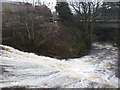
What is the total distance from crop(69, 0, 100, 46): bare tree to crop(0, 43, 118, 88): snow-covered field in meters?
1.23

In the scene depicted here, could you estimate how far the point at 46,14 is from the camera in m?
5.84

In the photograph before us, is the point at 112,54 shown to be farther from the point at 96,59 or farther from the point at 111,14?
the point at 111,14

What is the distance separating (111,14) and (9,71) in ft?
11.0

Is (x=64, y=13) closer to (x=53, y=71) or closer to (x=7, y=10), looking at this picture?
(x=7, y=10)

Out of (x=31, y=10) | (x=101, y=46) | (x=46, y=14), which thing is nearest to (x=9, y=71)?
(x=31, y=10)

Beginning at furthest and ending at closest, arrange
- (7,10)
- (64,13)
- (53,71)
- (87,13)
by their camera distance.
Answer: (87,13), (64,13), (7,10), (53,71)

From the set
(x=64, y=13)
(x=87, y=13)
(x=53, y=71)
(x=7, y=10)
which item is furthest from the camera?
(x=87, y=13)

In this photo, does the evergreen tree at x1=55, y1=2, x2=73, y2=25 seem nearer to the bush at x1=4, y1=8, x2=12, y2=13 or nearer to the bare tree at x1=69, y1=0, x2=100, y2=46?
the bare tree at x1=69, y1=0, x2=100, y2=46

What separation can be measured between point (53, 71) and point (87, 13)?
112 inches

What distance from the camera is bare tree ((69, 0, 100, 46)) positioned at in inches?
229

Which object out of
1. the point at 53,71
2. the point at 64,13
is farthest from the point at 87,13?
the point at 53,71

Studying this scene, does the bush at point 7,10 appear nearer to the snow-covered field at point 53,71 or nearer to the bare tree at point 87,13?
the snow-covered field at point 53,71

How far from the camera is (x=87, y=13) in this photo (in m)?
6.04

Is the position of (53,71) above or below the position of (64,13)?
below
